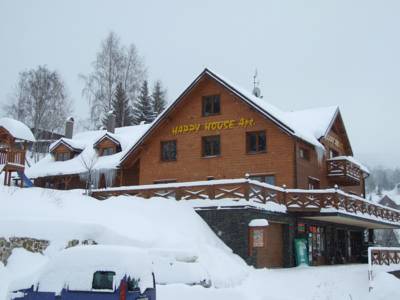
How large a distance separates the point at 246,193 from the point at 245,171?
6.72 m

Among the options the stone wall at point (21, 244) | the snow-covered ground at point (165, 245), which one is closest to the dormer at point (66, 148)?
the snow-covered ground at point (165, 245)

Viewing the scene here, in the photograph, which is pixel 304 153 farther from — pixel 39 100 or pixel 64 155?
pixel 39 100

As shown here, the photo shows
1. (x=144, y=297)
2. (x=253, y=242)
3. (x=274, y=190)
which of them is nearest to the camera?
(x=144, y=297)

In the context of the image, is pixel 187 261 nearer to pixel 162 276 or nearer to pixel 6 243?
pixel 162 276

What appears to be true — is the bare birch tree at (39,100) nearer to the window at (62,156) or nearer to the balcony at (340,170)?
the window at (62,156)

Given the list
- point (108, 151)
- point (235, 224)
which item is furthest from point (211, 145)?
point (108, 151)

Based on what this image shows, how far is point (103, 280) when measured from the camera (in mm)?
9297

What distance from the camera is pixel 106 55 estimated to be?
47594 mm

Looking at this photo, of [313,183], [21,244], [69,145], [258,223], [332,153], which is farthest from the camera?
[69,145]

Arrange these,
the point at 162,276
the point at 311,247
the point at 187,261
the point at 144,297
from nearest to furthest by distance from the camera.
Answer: the point at 144,297 < the point at 162,276 < the point at 187,261 < the point at 311,247

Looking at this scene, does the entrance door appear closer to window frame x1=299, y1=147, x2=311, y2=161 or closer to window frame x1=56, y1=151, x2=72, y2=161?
window frame x1=299, y1=147, x2=311, y2=161

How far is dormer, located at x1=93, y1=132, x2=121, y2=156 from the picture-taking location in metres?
35.5

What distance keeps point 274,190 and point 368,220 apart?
349 inches

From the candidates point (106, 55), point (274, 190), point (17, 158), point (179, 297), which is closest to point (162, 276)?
point (179, 297)
